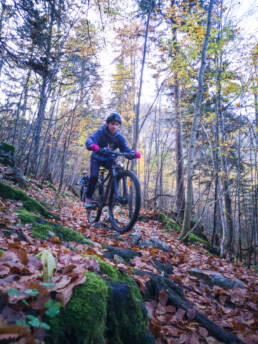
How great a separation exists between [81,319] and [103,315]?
172 millimetres

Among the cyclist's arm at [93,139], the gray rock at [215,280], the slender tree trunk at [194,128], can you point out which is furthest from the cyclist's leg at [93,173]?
the gray rock at [215,280]

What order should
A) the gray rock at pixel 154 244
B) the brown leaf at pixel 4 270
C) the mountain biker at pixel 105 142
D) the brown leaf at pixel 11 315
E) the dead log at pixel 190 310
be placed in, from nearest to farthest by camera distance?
1. the brown leaf at pixel 11 315
2. the brown leaf at pixel 4 270
3. the dead log at pixel 190 310
4. the gray rock at pixel 154 244
5. the mountain biker at pixel 105 142

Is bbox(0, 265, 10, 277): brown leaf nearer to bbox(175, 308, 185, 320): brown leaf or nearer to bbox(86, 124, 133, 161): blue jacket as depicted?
bbox(175, 308, 185, 320): brown leaf

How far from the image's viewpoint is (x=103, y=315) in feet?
3.61

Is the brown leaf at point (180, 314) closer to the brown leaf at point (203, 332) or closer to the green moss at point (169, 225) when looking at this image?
the brown leaf at point (203, 332)

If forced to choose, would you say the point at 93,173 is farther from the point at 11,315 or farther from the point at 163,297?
the point at 11,315

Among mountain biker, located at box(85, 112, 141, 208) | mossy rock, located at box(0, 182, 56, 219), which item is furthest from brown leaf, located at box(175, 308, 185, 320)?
mountain biker, located at box(85, 112, 141, 208)

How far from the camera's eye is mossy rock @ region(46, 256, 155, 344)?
3.07 feet

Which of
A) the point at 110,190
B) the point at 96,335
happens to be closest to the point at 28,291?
the point at 96,335

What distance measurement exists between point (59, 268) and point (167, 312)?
1314mm

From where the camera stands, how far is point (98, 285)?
47.8 inches

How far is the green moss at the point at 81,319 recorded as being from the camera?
906 millimetres

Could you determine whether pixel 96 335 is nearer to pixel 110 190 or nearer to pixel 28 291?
pixel 28 291

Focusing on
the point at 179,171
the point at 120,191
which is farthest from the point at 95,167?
the point at 179,171
